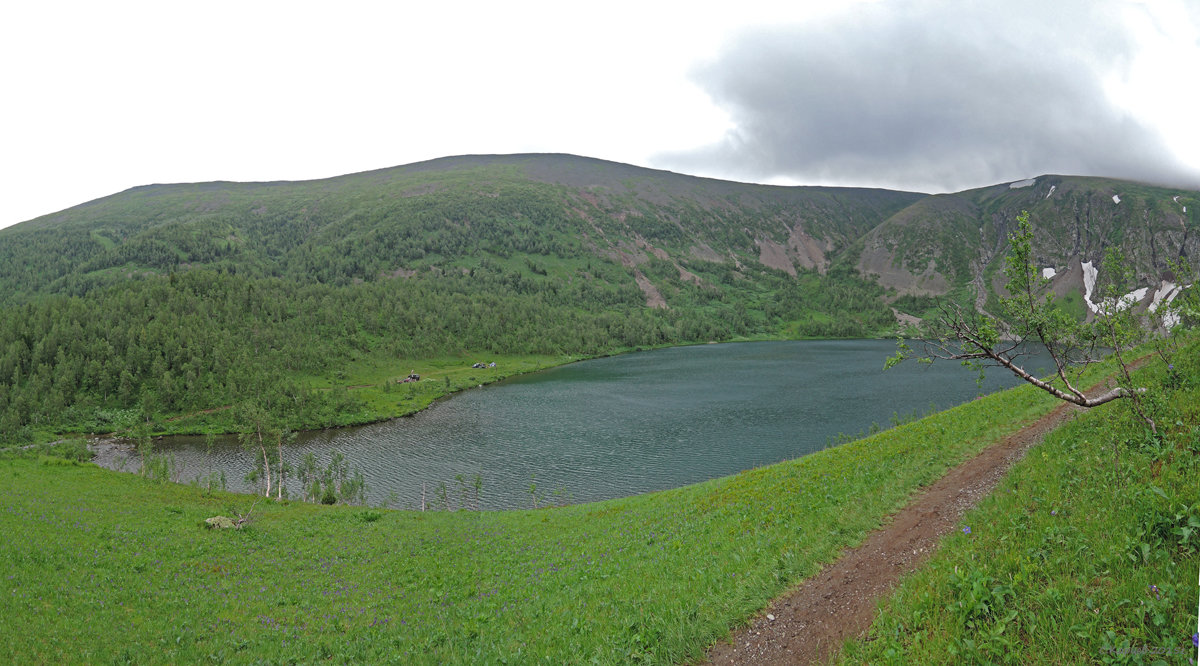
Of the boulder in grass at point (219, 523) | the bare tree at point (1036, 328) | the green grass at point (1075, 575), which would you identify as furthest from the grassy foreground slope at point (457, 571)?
the bare tree at point (1036, 328)

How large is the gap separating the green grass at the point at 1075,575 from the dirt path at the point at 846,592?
0.97 m

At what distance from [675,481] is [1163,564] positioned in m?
56.2

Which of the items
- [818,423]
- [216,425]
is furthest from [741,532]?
[216,425]

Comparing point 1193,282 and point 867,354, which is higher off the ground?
point 1193,282

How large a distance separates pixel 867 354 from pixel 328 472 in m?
197

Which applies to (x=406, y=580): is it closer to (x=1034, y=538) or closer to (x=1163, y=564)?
(x=1034, y=538)

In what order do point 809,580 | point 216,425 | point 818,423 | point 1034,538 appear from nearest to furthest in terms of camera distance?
point 1034,538 < point 809,580 < point 818,423 < point 216,425

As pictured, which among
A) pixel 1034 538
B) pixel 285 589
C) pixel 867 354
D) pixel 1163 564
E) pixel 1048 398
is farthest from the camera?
pixel 867 354

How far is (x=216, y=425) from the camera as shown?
107938 mm

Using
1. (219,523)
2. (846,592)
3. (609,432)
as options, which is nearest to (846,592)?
(846,592)

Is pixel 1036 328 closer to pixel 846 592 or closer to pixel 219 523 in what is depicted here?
pixel 846 592

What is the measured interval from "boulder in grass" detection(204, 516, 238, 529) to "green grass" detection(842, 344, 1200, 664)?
38.7 metres

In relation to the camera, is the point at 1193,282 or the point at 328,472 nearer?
the point at 1193,282

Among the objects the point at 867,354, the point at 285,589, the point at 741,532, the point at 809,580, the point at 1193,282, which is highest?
the point at 1193,282
